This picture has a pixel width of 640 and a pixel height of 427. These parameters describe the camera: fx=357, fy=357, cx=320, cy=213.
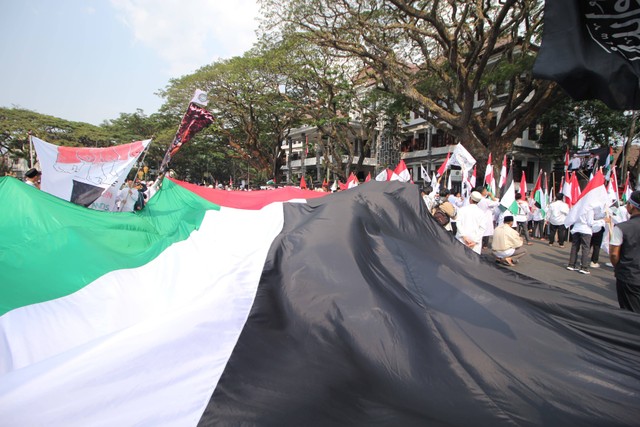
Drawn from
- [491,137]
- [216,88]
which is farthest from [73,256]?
[216,88]

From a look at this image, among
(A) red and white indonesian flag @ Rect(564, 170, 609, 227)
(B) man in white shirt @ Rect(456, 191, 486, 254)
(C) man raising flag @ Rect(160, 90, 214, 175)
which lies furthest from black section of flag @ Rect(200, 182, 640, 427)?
(A) red and white indonesian flag @ Rect(564, 170, 609, 227)

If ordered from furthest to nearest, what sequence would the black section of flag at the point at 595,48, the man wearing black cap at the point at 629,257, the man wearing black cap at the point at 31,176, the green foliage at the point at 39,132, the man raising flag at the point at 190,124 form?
the green foliage at the point at 39,132 < the man raising flag at the point at 190,124 < the man wearing black cap at the point at 31,176 < the man wearing black cap at the point at 629,257 < the black section of flag at the point at 595,48

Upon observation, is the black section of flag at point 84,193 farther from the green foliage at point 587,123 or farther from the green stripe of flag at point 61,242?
the green foliage at point 587,123

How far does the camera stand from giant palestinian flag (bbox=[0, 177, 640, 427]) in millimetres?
1558

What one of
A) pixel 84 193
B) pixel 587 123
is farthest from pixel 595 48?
pixel 587 123

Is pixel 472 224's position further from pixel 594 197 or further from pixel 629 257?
pixel 594 197

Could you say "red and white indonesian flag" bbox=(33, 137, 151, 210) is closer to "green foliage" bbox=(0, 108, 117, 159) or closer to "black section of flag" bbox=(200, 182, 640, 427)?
"black section of flag" bbox=(200, 182, 640, 427)

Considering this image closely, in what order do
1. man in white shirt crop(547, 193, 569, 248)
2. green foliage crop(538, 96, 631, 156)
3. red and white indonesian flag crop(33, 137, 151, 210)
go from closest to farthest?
red and white indonesian flag crop(33, 137, 151, 210)
man in white shirt crop(547, 193, 569, 248)
green foliage crop(538, 96, 631, 156)

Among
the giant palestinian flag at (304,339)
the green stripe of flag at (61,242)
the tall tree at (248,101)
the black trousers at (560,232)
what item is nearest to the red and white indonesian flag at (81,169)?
the green stripe of flag at (61,242)

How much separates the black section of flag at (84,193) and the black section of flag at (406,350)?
4.65 meters

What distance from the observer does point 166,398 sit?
5.13 ft

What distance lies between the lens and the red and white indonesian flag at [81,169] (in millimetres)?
5656


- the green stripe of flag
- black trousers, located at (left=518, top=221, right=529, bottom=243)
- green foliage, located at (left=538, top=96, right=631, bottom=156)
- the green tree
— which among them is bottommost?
black trousers, located at (left=518, top=221, right=529, bottom=243)

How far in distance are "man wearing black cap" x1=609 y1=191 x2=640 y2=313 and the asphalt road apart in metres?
2.08
